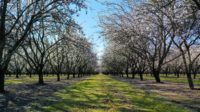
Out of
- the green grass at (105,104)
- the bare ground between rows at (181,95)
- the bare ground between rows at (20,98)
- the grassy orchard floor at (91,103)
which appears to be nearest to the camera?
the green grass at (105,104)

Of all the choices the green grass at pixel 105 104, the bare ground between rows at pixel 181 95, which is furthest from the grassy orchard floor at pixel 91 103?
the bare ground between rows at pixel 181 95

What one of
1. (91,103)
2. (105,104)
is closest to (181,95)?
(91,103)

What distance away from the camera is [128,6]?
34188 millimetres

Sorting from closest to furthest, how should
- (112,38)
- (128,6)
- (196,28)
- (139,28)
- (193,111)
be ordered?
(193,111) → (196,28) → (128,6) → (139,28) → (112,38)

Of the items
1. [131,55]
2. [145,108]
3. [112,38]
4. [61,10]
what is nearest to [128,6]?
[112,38]

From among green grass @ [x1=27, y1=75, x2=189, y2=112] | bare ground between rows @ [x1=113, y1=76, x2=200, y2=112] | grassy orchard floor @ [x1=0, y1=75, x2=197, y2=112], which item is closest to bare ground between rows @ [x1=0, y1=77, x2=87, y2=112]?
grassy orchard floor @ [x1=0, y1=75, x2=197, y2=112]

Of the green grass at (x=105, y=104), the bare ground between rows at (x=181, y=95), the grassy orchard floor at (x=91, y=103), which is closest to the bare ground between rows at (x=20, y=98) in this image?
the grassy orchard floor at (x=91, y=103)

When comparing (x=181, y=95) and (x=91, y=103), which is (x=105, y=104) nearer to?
(x=91, y=103)

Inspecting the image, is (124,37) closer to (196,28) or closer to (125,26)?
(125,26)

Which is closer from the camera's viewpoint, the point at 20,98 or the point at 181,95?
the point at 20,98

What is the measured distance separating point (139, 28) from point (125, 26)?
1668mm

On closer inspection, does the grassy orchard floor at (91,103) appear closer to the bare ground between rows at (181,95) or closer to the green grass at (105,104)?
the green grass at (105,104)

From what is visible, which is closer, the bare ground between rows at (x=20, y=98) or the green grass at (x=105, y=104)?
the green grass at (x=105, y=104)

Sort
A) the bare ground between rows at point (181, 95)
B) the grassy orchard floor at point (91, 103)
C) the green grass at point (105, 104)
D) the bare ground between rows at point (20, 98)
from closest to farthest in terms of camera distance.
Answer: the green grass at point (105, 104) → the grassy orchard floor at point (91, 103) → the bare ground between rows at point (20, 98) → the bare ground between rows at point (181, 95)
